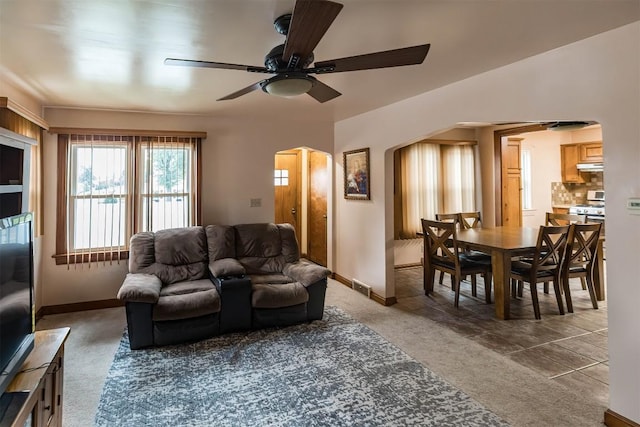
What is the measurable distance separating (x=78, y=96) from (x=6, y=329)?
3023mm

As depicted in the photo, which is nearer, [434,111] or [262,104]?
[434,111]

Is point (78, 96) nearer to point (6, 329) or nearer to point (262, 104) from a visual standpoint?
point (262, 104)

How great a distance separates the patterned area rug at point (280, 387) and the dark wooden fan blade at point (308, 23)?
214cm

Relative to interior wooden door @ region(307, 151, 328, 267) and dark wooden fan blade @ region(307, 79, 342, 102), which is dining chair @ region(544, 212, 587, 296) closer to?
interior wooden door @ region(307, 151, 328, 267)

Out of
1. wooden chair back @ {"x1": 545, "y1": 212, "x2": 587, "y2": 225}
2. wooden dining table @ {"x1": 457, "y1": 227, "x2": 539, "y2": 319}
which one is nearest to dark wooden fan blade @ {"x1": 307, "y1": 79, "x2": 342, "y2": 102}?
wooden dining table @ {"x1": 457, "y1": 227, "x2": 539, "y2": 319}

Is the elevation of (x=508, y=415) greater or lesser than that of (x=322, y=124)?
lesser

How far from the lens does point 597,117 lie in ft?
7.16

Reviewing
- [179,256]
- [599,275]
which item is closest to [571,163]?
[599,275]

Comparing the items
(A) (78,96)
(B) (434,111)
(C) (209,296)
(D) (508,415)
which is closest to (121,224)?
(A) (78,96)

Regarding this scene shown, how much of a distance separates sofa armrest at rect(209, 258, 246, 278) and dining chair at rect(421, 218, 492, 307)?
2.41 m

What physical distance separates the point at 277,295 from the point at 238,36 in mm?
2338

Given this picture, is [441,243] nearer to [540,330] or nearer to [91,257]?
[540,330]

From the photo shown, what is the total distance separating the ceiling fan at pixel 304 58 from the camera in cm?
144

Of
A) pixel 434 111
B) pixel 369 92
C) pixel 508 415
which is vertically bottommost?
pixel 508 415
